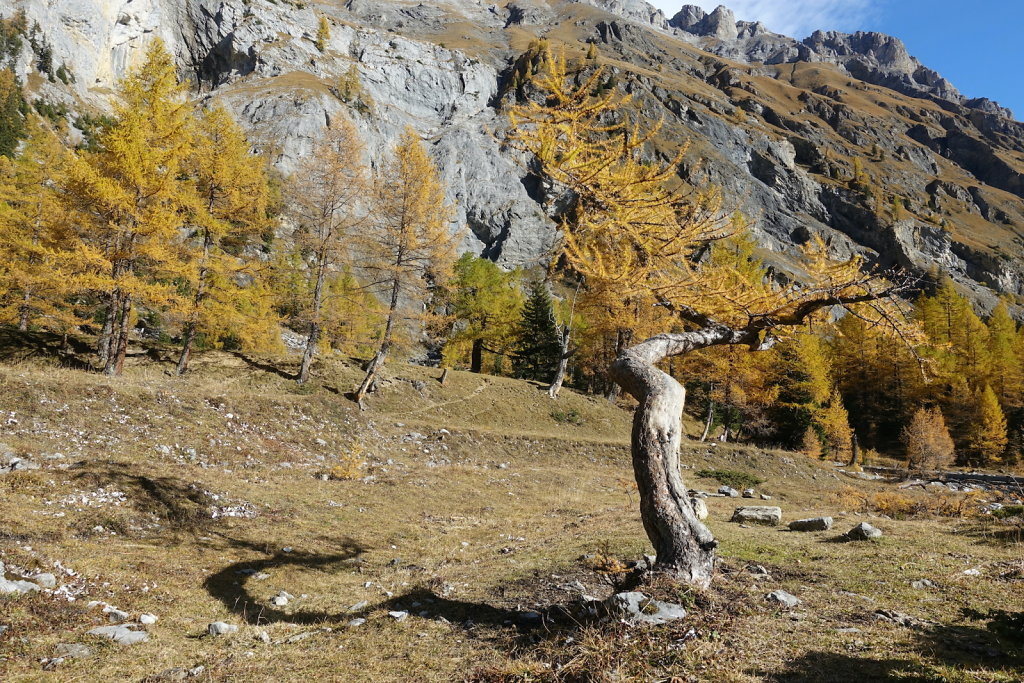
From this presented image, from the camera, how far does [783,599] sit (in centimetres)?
528

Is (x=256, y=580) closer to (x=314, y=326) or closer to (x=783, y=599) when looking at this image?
(x=783, y=599)

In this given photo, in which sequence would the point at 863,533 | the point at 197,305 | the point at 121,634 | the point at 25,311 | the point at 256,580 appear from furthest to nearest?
1. the point at 25,311
2. the point at 197,305
3. the point at 863,533
4. the point at 256,580
5. the point at 121,634

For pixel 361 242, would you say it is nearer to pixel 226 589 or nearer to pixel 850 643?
pixel 226 589

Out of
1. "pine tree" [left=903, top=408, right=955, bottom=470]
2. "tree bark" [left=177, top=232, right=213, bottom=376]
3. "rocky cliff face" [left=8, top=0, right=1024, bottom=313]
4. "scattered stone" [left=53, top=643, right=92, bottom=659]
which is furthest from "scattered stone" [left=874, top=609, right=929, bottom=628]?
"rocky cliff face" [left=8, top=0, right=1024, bottom=313]

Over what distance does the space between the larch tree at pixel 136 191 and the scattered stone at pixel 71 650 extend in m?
15.9

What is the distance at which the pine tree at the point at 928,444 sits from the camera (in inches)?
1465

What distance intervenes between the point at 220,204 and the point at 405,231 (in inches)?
331

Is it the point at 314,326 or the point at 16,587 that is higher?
the point at 314,326

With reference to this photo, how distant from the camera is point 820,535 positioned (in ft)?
33.0

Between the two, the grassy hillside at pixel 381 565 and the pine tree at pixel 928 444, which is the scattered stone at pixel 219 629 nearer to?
the grassy hillside at pixel 381 565

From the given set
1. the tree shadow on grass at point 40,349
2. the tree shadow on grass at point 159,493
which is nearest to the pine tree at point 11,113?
the tree shadow on grass at point 40,349

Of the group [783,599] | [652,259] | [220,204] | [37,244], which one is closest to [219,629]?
[783,599]

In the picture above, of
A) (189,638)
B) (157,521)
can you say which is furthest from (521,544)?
(157,521)

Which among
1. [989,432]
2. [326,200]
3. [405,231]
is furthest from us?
[989,432]
